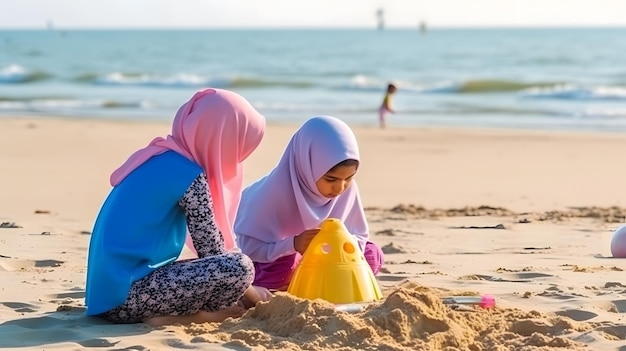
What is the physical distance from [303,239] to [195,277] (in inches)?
29.1

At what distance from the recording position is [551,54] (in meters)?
44.8

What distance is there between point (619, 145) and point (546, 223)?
264 inches

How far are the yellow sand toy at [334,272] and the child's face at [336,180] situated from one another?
27 centimetres

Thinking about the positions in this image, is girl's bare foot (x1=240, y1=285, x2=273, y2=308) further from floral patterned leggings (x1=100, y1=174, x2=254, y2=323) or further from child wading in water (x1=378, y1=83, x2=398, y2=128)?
→ child wading in water (x1=378, y1=83, x2=398, y2=128)

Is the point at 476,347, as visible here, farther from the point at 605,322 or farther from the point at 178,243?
the point at 178,243

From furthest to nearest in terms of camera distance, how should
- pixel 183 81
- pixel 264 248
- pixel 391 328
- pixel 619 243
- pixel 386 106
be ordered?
pixel 183 81, pixel 386 106, pixel 619 243, pixel 264 248, pixel 391 328

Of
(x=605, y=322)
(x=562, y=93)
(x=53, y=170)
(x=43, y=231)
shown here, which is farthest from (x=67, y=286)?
(x=562, y=93)

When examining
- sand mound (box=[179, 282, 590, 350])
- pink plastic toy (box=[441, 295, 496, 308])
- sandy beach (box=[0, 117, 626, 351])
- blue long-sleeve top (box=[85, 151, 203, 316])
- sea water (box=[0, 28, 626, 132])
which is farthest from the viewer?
sea water (box=[0, 28, 626, 132])

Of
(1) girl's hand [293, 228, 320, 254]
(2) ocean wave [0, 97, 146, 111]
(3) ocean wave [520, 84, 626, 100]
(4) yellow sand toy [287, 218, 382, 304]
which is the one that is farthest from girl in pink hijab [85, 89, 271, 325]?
(3) ocean wave [520, 84, 626, 100]

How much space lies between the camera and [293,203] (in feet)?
17.5

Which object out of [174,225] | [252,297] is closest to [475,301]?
[252,297]

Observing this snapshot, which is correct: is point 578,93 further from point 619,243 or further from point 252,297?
point 252,297

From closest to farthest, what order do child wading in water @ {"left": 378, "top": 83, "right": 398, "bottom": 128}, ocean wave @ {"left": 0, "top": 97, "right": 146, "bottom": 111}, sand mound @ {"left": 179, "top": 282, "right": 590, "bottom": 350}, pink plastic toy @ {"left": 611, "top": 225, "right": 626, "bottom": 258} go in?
sand mound @ {"left": 179, "top": 282, "right": 590, "bottom": 350}
pink plastic toy @ {"left": 611, "top": 225, "right": 626, "bottom": 258}
child wading in water @ {"left": 378, "top": 83, "right": 398, "bottom": 128}
ocean wave @ {"left": 0, "top": 97, "right": 146, "bottom": 111}

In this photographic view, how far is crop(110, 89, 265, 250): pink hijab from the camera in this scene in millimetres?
4348
